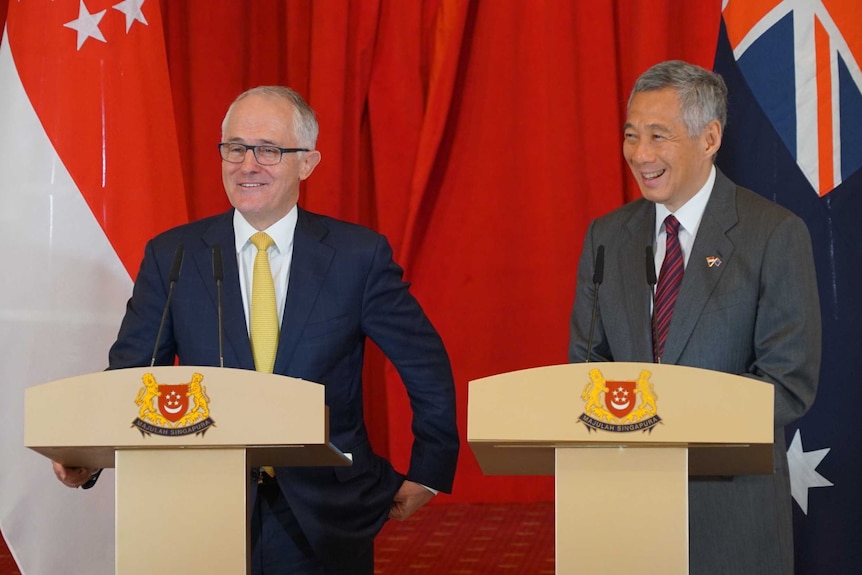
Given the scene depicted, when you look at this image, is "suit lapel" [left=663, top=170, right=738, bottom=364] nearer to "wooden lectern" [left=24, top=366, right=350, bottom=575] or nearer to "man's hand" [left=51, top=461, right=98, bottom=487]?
"wooden lectern" [left=24, top=366, right=350, bottom=575]

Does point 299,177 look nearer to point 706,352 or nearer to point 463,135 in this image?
point 706,352

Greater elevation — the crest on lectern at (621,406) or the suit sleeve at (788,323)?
the suit sleeve at (788,323)

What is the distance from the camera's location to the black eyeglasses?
8.56 ft

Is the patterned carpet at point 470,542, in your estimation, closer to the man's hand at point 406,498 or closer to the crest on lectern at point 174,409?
the man's hand at point 406,498

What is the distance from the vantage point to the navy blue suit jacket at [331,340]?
245 cm

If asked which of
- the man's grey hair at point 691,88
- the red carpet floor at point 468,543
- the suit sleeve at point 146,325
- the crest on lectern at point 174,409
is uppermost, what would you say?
the man's grey hair at point 691,88

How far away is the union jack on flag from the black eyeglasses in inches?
61.5

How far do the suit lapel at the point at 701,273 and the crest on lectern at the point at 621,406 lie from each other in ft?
1.93

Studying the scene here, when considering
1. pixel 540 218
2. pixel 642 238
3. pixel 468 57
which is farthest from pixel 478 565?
pixel 468 57

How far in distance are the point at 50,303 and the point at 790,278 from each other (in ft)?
7.09

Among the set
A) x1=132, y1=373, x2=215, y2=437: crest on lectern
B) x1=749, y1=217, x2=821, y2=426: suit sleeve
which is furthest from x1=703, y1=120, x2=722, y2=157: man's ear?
x1=132, y1=373, x2=215, y2=437: crest on lectern

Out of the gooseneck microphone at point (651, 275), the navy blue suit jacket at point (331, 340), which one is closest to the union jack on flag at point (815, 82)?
the gooseneck microphone at point (651, 275)

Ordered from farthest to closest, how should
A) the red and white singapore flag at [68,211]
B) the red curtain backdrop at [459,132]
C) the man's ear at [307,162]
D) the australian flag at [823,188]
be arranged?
the red curtain backdrop at [459,132]
the red and white singapore flag at [68,211]
the australian flag at [823,188]
the man's ear at [307,162]

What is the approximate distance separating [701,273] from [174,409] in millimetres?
1192
